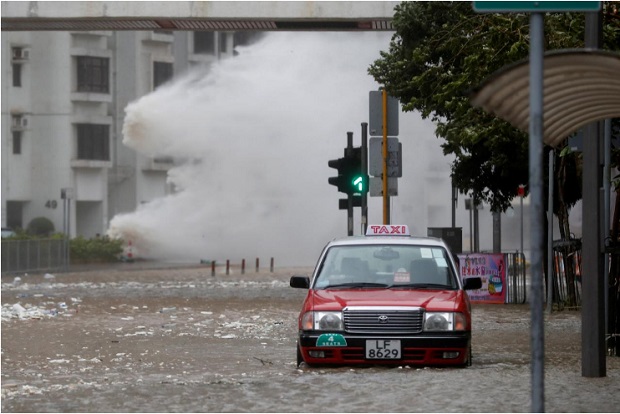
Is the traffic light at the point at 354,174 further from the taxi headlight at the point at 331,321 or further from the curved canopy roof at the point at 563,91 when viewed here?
the curved canopy roof at the point at 563,91

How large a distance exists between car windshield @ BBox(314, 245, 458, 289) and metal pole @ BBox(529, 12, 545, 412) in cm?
742

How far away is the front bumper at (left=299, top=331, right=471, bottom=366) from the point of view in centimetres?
1338

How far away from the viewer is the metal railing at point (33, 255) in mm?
44844

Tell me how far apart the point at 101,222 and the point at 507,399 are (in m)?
60.6

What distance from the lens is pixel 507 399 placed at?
10844 mm

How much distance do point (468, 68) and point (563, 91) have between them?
9.58 meters

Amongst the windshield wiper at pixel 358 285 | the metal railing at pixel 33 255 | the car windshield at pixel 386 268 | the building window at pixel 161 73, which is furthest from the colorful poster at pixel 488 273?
the building window at pixel 161 73

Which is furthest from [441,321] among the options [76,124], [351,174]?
[76,124]

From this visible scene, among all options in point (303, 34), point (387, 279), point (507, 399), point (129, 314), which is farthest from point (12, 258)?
point (507, 399)

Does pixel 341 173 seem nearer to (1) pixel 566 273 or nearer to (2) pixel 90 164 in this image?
(1) pixel 566 273

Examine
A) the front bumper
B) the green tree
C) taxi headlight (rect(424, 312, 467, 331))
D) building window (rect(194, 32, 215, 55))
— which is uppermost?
building window (rect(194, 32, 215, 55))

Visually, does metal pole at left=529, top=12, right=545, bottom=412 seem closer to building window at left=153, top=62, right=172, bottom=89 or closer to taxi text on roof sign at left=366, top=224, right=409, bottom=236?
taxi text on roof sign at left=366, top=224, right=409, bottom=236

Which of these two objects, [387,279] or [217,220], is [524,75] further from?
[217,220]

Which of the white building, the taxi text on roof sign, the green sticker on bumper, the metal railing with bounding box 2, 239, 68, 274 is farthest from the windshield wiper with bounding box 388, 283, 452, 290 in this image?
the white building
